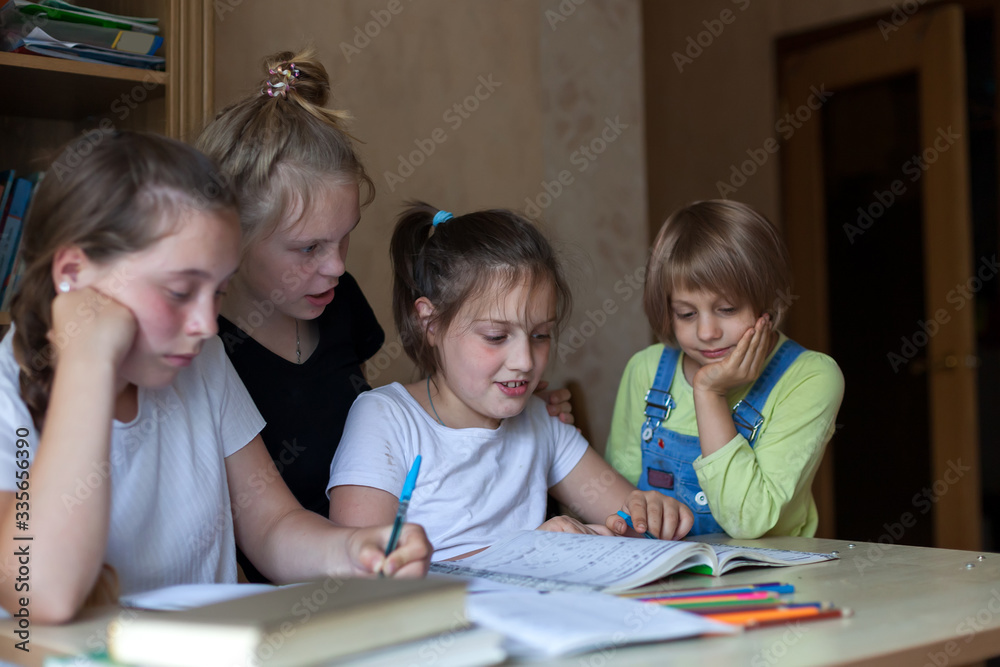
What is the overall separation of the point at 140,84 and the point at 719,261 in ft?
3.53

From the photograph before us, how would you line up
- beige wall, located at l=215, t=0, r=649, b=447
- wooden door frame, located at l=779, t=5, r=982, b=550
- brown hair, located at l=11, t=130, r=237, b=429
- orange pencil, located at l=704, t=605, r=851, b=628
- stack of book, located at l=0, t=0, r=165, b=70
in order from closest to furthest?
orange pencil, located at l=704, t=605, r=851, b=628 → brown hair, located at l=11, t=130, r=237, b=429 → stack of book, located at l=0, t=0, r=165, b=70 → beige wall, located at l=215, t=0, r=649, b=447 → wooden door frame, located at l=779, t=5, r=982, b=550

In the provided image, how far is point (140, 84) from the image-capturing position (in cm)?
174

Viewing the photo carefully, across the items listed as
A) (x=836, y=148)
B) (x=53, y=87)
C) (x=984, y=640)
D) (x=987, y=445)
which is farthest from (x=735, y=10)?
(x=984, y=640)

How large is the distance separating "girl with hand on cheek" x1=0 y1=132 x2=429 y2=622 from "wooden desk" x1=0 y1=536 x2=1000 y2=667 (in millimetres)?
109

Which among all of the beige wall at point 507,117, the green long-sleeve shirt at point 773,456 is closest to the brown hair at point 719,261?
the green long-sleeve shirt at point 773,456

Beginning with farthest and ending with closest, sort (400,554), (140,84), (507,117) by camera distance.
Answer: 1. (507,117)
2. (140,84)
3. (400,554)

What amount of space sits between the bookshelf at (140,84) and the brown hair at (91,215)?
69 cm

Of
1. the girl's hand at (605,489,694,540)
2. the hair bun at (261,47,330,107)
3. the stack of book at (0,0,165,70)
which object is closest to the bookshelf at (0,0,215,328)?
the stack of book at (0,0,165,70)

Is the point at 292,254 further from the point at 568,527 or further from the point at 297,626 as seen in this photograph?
the point at 297,626

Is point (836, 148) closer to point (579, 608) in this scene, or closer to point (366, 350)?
point (366, 350)

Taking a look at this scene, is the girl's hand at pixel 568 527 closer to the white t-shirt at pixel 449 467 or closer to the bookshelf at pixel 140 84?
the white t-shirt at pixel 449 467

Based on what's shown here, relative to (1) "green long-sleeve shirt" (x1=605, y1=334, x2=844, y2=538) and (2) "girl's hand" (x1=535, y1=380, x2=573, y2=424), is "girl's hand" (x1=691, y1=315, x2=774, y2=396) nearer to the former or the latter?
(1) "green long-sleeve shirt" (x1=605, y1=334, x2=844, y2=538)

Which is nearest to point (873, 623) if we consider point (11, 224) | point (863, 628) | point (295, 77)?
point (863, 628)

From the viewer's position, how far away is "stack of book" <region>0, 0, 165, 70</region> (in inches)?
64.1
